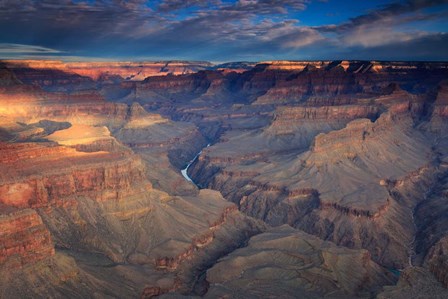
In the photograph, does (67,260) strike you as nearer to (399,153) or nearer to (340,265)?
(340,265)

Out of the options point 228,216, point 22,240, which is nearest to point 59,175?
point 22,240

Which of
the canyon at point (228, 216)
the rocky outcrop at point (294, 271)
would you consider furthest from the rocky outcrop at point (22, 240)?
the rocky outcrop at point (294, 271)

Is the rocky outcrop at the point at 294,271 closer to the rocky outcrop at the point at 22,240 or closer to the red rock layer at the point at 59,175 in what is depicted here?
the rocky outcrop at the point at 22,240

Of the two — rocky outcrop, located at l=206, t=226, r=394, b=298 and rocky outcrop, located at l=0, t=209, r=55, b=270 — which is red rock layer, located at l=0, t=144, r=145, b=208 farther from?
rocky outcrop, located at l=206, t=226, r=394, b=298

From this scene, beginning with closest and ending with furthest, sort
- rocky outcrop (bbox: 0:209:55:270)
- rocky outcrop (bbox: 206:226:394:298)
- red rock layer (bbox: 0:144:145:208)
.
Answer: rocky outcrop (bbox: 0:209:55:270), rocky outcrop (bbox: 206:226:394:298), red rock layer (bbox: 0:144:145:208)

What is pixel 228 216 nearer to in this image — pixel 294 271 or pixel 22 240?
pixel 294 271

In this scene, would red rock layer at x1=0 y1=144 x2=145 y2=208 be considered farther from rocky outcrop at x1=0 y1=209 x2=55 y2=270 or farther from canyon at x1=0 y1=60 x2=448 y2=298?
rocky outcrop at x1=0 y1=209 x2=55 y2=270

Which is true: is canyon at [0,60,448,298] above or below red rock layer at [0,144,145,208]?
below

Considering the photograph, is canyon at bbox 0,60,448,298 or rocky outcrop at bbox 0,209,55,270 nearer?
rocky outcrop at bbox 0,209,55,270

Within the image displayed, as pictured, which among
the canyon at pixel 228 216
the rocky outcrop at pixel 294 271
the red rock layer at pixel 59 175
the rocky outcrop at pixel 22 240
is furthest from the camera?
the red rock layer at pixel 59 175

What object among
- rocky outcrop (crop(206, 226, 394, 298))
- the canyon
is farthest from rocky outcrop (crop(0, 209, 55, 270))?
rocky outcrop (crop(206, 226, 394, 298))

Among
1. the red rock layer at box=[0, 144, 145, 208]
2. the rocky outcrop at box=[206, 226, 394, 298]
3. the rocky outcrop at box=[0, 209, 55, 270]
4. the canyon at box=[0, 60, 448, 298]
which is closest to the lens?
the rocky outcrop at box=[0, 209, 55, 270]
